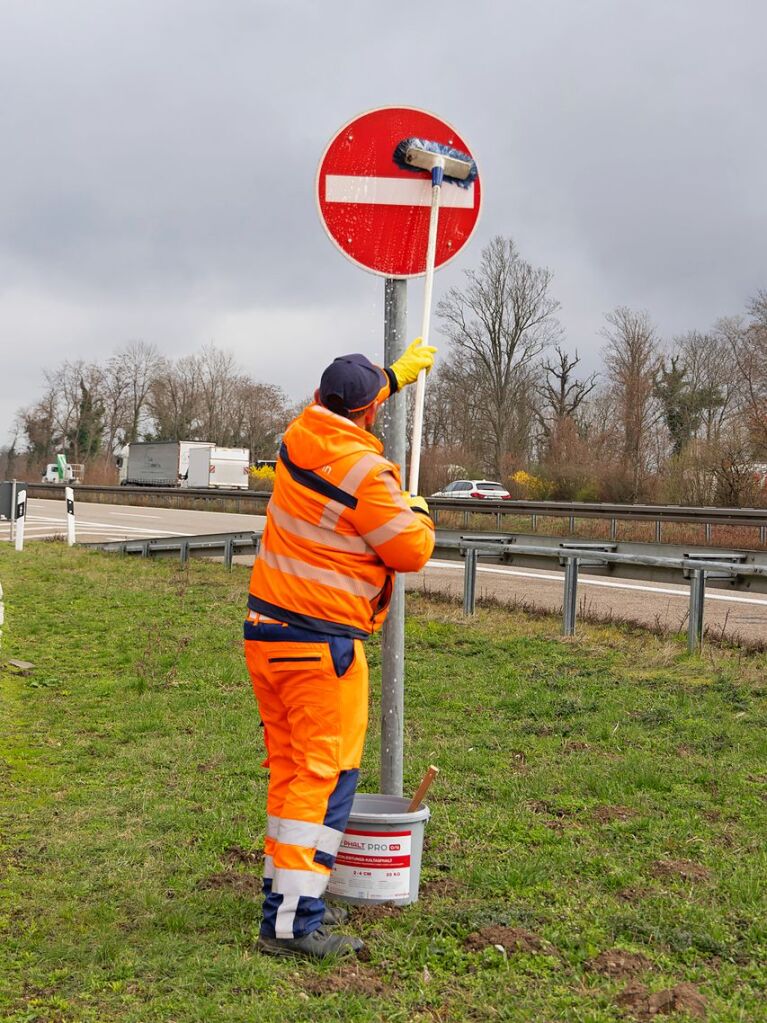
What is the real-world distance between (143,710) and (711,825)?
403cm

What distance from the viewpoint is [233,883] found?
13.7ft

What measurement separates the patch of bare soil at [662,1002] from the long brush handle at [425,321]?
1699 mm

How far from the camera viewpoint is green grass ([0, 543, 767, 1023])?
3.26m

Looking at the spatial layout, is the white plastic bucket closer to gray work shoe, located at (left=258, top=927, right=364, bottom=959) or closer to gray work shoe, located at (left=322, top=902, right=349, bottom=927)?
gray work shoe, located at (left=322, top=902, right=349, bottom=927)

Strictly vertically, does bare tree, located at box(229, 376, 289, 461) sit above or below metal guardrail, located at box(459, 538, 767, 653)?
above

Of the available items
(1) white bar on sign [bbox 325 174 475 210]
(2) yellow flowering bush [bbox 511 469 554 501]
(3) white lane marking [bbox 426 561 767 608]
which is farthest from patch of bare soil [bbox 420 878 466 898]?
(2) yellow flowering bush [bbox 511 469 554 501]

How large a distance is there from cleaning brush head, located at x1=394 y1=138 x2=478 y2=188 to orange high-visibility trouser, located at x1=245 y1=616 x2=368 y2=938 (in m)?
1.90

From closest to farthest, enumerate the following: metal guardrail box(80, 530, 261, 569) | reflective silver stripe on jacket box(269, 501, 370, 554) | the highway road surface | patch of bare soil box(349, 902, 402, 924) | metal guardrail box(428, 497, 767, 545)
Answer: reflective silver stripe on jacket box(269, 501, 370, 554)
patch of bare soil box(349, 902, 402, 924)
the highway road surface
metal guardrail box(80, 530, 261, 569)
metal guardrail box(428, 497, 767, 545)

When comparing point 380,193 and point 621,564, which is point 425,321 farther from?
point 621,564

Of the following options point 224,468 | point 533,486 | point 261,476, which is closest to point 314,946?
point 533,486

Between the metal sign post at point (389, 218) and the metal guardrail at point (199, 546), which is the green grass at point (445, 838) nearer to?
the metal sign post at point (389, 218)

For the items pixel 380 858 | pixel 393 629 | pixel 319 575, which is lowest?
pixel 380 858

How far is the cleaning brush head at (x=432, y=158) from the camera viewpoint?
4199 millimetres

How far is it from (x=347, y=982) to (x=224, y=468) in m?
55.2
